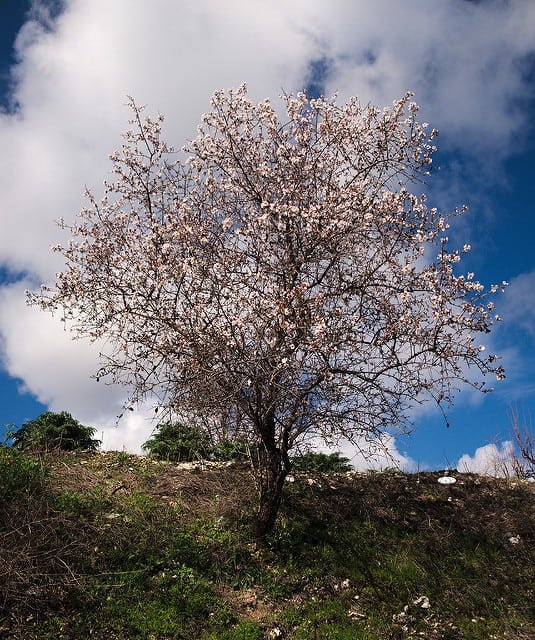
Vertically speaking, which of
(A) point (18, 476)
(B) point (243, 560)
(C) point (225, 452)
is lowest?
(B) point (243, 560)

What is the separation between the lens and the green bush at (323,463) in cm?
1384

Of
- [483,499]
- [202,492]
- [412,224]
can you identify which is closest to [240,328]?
[412,224]

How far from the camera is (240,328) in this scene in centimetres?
952

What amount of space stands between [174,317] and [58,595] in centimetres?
446

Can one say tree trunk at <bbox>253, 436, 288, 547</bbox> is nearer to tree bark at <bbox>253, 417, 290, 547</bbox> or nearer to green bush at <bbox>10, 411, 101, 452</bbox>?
tree bark at <bbox>253, 417, 290, 547</bbox>

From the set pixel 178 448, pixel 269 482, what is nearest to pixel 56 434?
pixel 178 448

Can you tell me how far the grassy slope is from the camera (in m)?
8.40

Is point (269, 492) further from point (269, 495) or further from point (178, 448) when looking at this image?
point (178, 448)

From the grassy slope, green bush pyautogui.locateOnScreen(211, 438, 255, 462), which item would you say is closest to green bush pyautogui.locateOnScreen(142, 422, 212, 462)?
green bush pyautogui.locateOnScreen(211, 438, 255, 462)

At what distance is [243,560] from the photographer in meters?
9.89

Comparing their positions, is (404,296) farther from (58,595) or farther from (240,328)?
(58,595)

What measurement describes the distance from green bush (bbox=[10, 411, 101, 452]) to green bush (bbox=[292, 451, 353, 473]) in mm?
4887

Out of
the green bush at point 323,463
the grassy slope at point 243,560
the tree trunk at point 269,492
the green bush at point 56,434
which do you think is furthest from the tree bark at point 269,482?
the green bush at point 56,434

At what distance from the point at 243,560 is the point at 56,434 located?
6.14 meters
